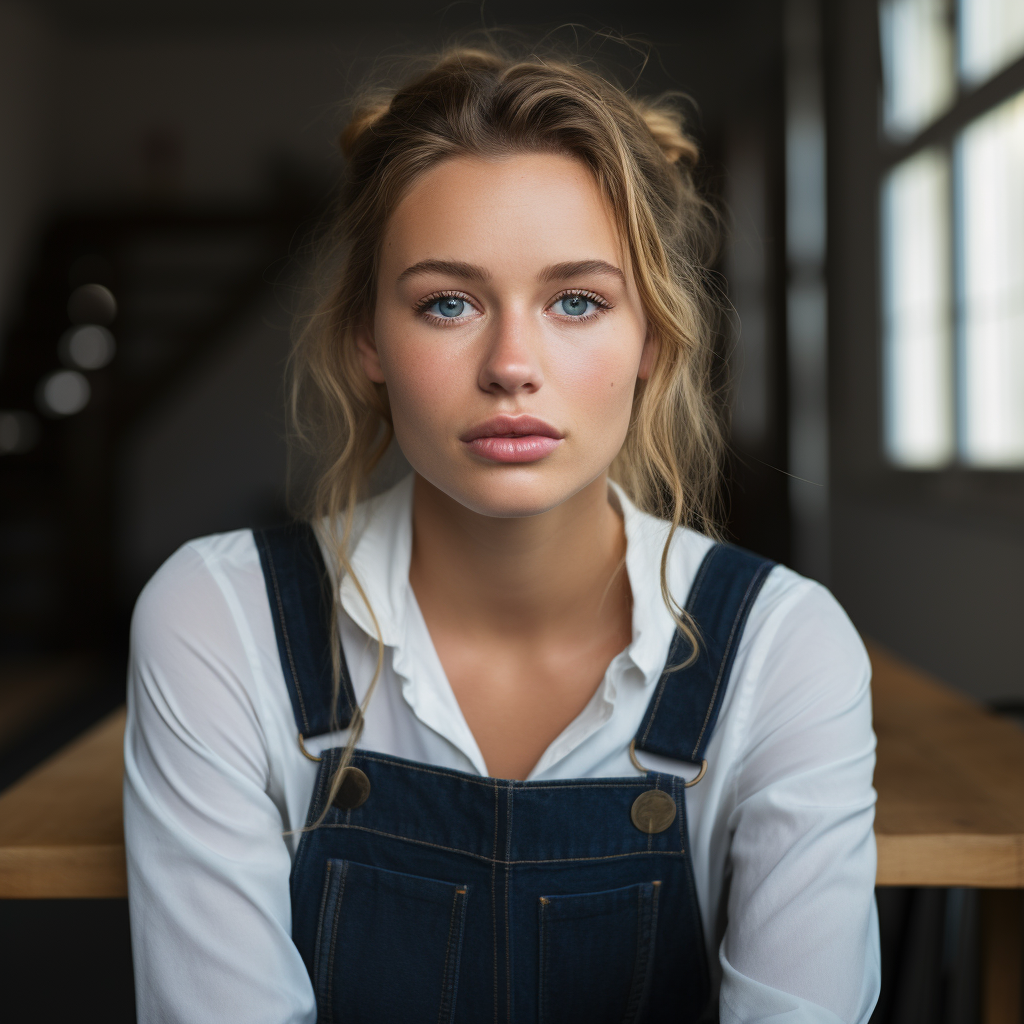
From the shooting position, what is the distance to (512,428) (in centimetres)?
93

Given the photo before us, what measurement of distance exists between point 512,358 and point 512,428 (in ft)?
0.20

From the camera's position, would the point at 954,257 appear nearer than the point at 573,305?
No

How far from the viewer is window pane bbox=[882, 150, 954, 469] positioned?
3234 mm

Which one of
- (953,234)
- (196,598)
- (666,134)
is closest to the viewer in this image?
(196,598)

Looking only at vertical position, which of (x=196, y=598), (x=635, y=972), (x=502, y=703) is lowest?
(x=635, y=972)

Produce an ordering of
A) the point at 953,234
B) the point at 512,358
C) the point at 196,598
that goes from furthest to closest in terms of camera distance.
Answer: the point at 953,234 < the point at 196,598 < the point at 512,358

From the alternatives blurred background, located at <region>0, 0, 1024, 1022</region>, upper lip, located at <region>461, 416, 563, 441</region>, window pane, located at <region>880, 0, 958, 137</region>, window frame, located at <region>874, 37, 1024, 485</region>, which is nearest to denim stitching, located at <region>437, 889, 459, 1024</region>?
upper lip, located at <region>461, 416, 563, 441</region>

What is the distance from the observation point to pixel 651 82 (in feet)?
12.4

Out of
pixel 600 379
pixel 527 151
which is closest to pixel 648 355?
pixel 600 379

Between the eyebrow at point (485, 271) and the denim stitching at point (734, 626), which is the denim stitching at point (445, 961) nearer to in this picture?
the denim stitching at point (734, 626)

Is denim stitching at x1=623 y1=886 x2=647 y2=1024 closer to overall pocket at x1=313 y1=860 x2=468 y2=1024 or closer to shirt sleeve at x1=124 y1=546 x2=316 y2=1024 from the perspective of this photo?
overall pocket at x1=313 y1=860 x2=468 y2=1024

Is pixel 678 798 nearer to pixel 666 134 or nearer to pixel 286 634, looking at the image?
pixel 286 634

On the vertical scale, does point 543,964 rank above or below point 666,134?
below

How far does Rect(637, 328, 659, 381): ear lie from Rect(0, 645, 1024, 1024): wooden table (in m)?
0.51
